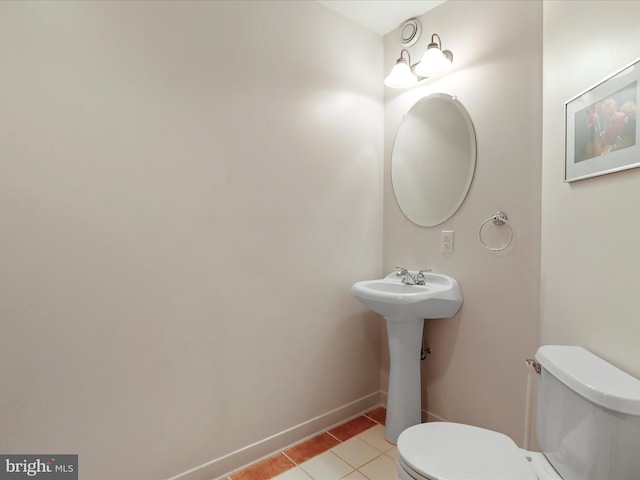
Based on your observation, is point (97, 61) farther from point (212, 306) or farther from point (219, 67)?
point (212, 306)

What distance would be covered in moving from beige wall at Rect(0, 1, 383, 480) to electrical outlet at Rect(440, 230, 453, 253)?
51 cm

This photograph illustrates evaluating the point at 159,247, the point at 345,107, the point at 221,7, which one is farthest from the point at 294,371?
the point at 221,7

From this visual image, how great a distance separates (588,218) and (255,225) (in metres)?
1.38

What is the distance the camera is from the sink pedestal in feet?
6.27

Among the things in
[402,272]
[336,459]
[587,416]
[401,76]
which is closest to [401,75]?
[401,76]

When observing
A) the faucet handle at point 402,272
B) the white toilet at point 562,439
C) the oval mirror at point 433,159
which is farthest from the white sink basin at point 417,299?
the white toilet at point 562,439

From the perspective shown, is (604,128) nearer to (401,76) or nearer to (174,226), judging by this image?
(401,76)

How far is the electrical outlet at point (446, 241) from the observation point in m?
1.95

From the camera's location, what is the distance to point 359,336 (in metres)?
2.24

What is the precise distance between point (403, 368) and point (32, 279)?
5.67ft

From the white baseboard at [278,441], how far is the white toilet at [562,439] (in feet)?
2.76

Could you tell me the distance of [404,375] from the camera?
1.92m

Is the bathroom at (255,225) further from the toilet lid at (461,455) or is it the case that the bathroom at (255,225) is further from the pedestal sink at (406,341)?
the toilet lid at (461,455)

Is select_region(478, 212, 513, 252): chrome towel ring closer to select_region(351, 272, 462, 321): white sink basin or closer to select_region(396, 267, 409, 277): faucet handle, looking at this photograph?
select_region(351, 272, 462, 321): white sink basin
